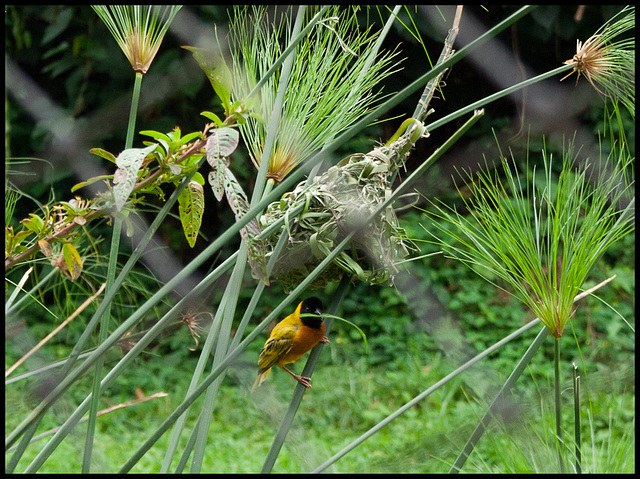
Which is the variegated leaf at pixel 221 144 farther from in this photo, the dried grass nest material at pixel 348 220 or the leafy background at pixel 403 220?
the leafy background at pixel 403 220

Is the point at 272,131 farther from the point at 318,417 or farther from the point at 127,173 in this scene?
the point at 318,417

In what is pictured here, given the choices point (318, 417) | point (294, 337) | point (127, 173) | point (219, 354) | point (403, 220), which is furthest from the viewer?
point (403, 220)

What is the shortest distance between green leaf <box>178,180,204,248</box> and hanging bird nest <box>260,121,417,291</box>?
10cm

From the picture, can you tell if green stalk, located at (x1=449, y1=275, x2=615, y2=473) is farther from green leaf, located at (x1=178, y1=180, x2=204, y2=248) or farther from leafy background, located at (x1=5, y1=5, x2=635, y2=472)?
leafy background, located at (x1=5, y1=5, x2=635, y2=472)

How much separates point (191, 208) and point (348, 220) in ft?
0.59

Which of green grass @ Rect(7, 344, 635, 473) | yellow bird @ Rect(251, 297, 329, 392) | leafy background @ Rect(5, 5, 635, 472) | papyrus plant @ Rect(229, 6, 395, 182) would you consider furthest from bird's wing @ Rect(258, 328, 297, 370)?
leafy background @ Rect(5, 5, 635, 472)

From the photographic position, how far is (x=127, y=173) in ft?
1.53

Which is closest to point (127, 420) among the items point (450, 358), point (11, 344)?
point (11, 344)

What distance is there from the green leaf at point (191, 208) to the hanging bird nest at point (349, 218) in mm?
105

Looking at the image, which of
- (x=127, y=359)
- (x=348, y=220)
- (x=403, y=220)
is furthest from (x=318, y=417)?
(x=127, y=359)

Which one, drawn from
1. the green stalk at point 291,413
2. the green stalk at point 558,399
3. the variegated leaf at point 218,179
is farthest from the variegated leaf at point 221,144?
the green stalk at point 558,399

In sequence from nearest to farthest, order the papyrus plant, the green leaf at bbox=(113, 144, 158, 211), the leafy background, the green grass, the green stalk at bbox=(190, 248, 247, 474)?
the green leaf at bbox=(113, 144, 158, 211), the green stalk at bbox=(190, 248, 247, 474), the papyrus plant, the green grass, the leafy background

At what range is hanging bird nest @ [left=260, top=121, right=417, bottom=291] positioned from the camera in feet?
2.19

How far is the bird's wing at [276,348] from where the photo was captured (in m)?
0.89
